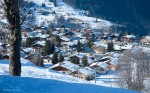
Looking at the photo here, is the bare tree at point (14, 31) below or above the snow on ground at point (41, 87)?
above

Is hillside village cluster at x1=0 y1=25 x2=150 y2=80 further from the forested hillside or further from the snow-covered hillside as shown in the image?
the forested hillside

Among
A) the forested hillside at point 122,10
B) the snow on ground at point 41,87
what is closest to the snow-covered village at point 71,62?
the snow on ground at point 41,87

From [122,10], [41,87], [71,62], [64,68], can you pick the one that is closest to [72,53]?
[71,62]

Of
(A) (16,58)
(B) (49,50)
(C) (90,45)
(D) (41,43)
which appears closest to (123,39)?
(C) (90,45)

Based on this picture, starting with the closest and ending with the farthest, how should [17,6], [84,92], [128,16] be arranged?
[84,92], [17,6], [128,16]

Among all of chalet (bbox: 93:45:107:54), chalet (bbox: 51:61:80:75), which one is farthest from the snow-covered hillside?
chalet (bbox: 51:61:80:75)

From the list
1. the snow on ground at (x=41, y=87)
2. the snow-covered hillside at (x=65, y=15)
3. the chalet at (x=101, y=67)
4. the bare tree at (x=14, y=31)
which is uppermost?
the snow-covered hillside at (x=65, y=15)

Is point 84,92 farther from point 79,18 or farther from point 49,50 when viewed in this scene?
point 79,18

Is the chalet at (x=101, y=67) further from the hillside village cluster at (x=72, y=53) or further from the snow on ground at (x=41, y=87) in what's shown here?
the snow on ground at (x=41, y=87)
